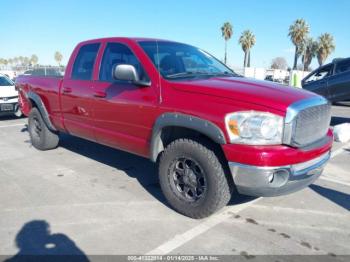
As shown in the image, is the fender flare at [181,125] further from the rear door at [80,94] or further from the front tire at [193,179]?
the rear door at [80,94]

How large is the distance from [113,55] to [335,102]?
26.2 ft

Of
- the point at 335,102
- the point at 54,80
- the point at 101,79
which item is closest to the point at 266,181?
the point at 101,79

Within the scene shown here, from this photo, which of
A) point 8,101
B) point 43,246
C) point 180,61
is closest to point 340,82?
point 180,61

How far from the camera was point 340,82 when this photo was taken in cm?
985

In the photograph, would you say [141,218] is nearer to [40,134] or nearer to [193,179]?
[193,179]

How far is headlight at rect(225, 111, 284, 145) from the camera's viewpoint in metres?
3.03

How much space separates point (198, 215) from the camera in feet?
11.5

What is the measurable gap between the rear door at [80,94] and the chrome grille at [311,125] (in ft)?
9.10

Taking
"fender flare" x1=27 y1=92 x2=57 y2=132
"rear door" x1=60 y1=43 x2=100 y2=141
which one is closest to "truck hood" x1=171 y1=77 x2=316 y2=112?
"rear door" x1=60 y1=43 x2=100 y2=141

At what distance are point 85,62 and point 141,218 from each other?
264 cm

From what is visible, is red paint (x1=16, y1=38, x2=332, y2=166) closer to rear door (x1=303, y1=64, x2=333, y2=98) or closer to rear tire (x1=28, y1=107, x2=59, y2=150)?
rear tire (x1=28, y1=107, x2=59, y2=150)

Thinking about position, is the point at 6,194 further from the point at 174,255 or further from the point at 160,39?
the point at 160,39

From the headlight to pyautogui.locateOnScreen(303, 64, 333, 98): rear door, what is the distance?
8.12m

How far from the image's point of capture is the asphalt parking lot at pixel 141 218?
3055 mm
